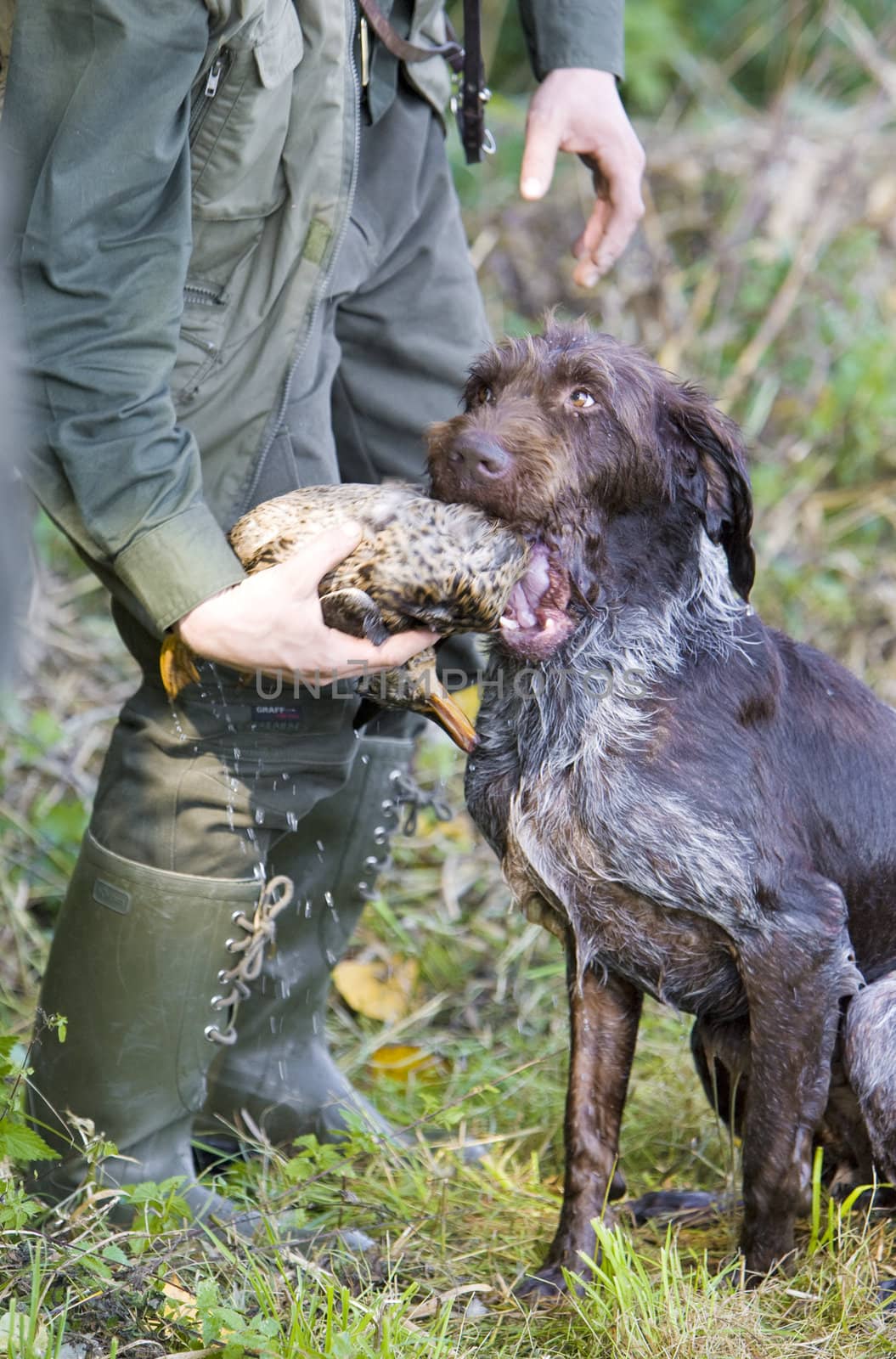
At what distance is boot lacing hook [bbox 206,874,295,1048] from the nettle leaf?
2.25 feet

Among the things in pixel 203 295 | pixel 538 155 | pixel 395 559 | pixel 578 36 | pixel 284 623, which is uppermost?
pixel 578 36

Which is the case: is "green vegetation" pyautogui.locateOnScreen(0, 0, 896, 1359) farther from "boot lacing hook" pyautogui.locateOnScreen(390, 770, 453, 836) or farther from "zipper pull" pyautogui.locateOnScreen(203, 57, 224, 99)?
"zipper pull" pyautogui.locateOnScreen(203, 57, 224, 99)

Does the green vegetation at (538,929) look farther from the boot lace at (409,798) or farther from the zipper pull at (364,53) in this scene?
the zipper pull at (364,53)

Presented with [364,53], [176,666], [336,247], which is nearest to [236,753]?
[176,666]

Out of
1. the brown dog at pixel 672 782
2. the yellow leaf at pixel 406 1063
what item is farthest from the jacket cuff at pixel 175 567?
the yellow leaf at pixel 406 1063

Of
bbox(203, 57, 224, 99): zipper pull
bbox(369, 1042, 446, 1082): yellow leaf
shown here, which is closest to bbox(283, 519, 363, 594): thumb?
bbox(203, 57, 224, 99): zipper pull

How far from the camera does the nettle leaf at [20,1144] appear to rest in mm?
2486

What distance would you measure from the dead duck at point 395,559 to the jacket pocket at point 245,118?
0.55 meters

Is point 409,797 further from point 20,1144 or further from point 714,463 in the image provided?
point 20,1144

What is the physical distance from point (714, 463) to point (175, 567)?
1.07 m

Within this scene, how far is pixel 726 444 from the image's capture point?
290 cm

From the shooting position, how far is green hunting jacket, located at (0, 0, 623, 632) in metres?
2.43

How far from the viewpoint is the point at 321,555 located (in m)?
2.61

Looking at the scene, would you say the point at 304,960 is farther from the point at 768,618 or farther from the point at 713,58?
the point at 713,58
